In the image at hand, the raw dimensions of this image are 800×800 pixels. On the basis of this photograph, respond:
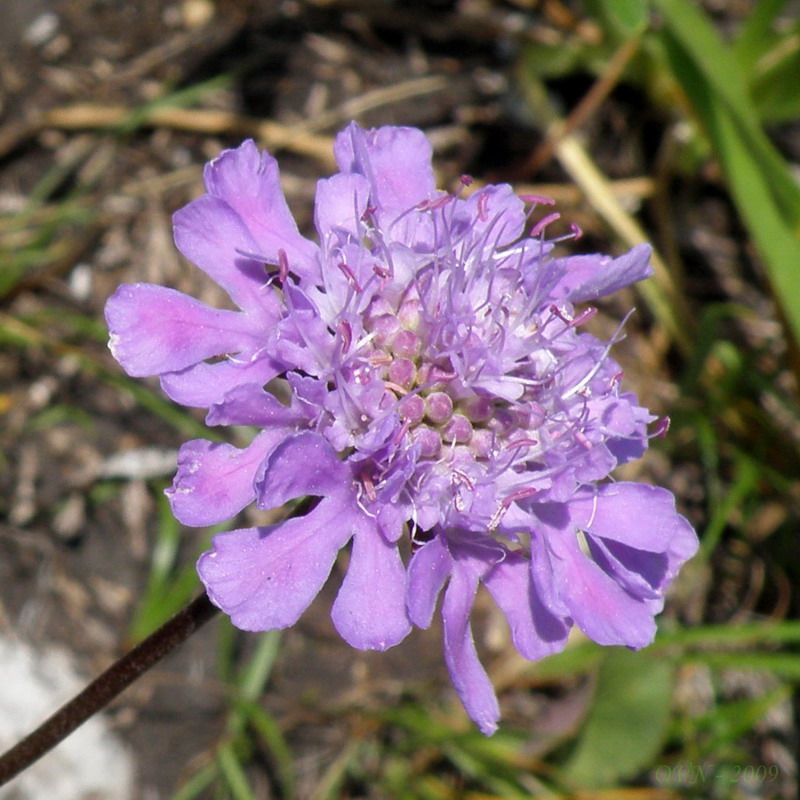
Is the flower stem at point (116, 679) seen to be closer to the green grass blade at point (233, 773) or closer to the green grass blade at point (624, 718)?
the green grass blade at point (233, 773)

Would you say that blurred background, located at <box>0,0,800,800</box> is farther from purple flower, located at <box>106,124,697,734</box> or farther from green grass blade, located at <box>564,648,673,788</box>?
purple flower, located at <box>106,124,697,734</box>

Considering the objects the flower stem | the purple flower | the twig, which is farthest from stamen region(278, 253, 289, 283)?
the twig

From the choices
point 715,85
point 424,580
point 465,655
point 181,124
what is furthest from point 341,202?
point 181,124

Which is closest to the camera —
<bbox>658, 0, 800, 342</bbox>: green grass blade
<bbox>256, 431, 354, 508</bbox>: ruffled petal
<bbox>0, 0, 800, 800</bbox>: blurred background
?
<bbox>256, 431, 354, 508</bbox>: ruffled petal

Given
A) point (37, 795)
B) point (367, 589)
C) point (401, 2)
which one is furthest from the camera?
point (401, 2)

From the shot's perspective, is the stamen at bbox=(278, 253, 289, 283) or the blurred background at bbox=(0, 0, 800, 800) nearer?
the stamen at bbox=(278, 253, 289, 283)

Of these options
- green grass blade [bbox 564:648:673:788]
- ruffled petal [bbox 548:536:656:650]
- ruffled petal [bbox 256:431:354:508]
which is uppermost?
ruffled petal [bbox 256:431:354:508]

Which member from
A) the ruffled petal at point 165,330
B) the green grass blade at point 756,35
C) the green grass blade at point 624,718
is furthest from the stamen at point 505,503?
the green grass blade at point 756,35

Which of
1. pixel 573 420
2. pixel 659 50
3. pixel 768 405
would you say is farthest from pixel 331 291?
pixel 768 405

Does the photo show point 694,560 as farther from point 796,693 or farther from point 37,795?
point 37,795
